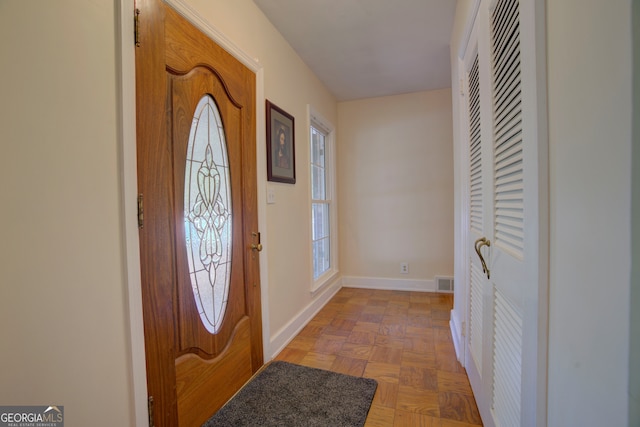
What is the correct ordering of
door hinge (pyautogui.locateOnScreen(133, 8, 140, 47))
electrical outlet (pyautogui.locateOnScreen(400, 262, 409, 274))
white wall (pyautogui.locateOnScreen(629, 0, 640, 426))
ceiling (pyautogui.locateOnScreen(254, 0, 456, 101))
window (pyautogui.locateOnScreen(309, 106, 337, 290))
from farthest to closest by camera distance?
electrical outlet (pyautogui.locateOnScreen(400, 262, 409, 274)) < window (pyautogui.locateOnScreen(309, 106, 337, 290)) < ceiling (pyautogui.locateOnScreen(254, 0, 456, 101)) < door hinge (pyautogui.locateOnScreen(133, 8, 140, 47)) < white wall (pyautogui.locateOnScreen(629, 0, 640, 426))

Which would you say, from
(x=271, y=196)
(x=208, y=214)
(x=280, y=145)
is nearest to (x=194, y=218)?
(x=208, y=214)

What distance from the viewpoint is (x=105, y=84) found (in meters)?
0.92

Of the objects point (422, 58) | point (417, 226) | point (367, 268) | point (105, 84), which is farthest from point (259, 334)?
point (422, 58)

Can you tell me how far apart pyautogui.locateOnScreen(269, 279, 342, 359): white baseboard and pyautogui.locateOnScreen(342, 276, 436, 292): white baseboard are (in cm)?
43

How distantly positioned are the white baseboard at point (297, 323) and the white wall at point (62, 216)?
3.63 feet

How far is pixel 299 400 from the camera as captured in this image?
1.51m

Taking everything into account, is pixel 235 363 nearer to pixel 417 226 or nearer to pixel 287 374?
pixel 287 374

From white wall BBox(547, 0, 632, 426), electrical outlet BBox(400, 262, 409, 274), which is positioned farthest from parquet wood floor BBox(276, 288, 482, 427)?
white wall BBox(547, 0, 632, 426)

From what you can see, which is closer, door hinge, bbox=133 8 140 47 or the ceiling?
door hinge, bbox=133 8 140 47

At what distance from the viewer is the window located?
123 inches

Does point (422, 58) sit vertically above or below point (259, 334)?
above

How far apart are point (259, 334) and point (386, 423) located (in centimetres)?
88

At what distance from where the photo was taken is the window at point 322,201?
10.3 ft

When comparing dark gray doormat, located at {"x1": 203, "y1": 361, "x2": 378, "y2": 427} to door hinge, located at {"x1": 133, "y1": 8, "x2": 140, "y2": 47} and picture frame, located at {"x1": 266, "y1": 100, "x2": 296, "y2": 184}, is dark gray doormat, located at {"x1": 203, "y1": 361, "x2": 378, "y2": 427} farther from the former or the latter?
door hinge, located at {"x1": 133, "y1": 8, "x2": 140, "y2": 47}
